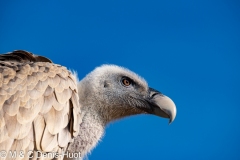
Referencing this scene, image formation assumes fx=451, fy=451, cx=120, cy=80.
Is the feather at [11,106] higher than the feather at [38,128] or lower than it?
higher

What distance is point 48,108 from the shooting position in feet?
14.0

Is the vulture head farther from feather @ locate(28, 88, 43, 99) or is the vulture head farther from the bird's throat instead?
feather @ locate(28, 88, 43, 99)

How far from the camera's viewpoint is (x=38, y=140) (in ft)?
13.5

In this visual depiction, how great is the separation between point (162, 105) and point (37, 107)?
1.73 metres

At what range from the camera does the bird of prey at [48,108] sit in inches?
160

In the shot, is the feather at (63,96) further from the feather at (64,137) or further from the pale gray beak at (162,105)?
the pale gray beak at (162,105)

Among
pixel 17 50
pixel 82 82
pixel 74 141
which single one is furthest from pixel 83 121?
pixel 17 50

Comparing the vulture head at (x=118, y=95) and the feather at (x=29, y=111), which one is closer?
the feather at (x=29, y=111)

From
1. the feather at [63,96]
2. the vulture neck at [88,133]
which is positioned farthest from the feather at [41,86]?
the vulture neck at [88,133]

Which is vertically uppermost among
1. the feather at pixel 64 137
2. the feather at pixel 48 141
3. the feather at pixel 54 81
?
the feather at pixel 54 81

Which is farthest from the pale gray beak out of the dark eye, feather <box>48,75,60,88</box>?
feather <box>48,75,60,88</box>

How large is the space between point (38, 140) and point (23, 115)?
0.27m

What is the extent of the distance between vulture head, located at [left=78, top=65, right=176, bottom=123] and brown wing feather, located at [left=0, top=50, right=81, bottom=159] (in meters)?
0.80

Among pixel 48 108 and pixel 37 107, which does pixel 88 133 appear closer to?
pixel 48 108
